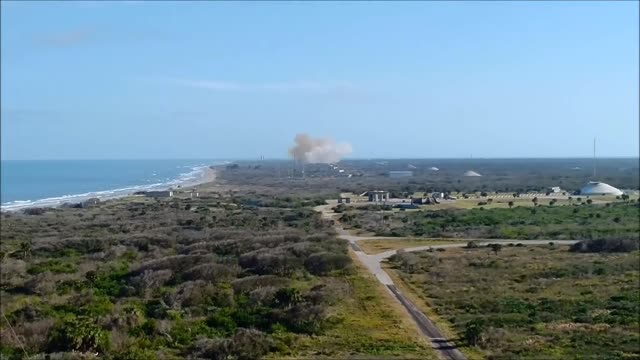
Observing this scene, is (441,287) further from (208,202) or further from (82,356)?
(208,202)

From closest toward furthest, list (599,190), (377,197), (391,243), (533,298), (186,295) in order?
(186,295), (533,298), (391,243), (377,197), (599,190)

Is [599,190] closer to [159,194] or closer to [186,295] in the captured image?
[159,194]

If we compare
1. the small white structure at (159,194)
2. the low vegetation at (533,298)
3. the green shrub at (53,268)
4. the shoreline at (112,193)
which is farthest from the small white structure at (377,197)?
the green shrub at (53,268)

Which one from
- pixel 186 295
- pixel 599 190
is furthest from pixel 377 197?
pixel 186 295

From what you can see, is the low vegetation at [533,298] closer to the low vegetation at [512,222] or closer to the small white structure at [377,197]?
the low vegetation at [512,222]

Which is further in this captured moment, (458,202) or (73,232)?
(458,202)

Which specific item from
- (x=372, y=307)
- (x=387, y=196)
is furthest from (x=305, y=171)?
(x=372, y=307)

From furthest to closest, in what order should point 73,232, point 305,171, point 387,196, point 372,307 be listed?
point 387,196
point 305,171
point 73,232
point 372,307
